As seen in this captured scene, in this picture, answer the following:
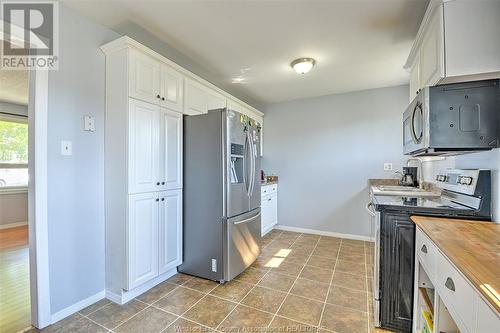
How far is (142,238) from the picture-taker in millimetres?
2014

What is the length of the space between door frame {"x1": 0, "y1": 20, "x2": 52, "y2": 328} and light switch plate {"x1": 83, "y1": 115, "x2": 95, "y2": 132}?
0.26 m

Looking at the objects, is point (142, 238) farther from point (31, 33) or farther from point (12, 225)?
point (12, 225)

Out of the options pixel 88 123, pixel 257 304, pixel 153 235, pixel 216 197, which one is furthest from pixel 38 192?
pixel 257 304

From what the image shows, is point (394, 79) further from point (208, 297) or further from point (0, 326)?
point (0, 326)

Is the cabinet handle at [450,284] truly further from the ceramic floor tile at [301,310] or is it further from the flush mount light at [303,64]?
the flush mount light at [303,64]

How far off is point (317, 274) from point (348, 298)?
47cm

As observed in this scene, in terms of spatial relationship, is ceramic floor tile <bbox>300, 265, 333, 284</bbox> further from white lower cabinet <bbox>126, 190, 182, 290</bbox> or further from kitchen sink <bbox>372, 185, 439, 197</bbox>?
white lower cabinet <bbox>126, 190, 182, 290</bbox>

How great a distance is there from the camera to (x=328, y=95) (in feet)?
12.7

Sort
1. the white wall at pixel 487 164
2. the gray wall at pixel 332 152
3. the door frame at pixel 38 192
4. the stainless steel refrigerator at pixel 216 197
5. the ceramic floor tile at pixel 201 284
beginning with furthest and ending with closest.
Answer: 1. the gray wall at pixel 332 152
2. the stainless steel refrigerator at pixel 216 197
3. the ceramic floor tile at pixel 201 284
4. the door frame at pixel 38 192
5. the white wall at pixel 487 164

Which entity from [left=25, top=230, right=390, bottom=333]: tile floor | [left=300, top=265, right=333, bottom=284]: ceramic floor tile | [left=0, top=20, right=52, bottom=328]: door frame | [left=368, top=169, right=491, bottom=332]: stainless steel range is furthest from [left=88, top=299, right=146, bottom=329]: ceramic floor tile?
[left=368, top=169, right=491, bottom=332]: stainless steel range

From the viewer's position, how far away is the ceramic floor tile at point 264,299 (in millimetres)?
1897

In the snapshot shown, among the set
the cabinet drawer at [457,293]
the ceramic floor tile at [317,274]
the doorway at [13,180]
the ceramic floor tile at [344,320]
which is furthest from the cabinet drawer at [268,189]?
the doorway at [13,180]

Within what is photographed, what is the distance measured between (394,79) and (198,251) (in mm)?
3400

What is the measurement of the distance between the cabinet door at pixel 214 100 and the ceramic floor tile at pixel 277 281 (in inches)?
82.0
